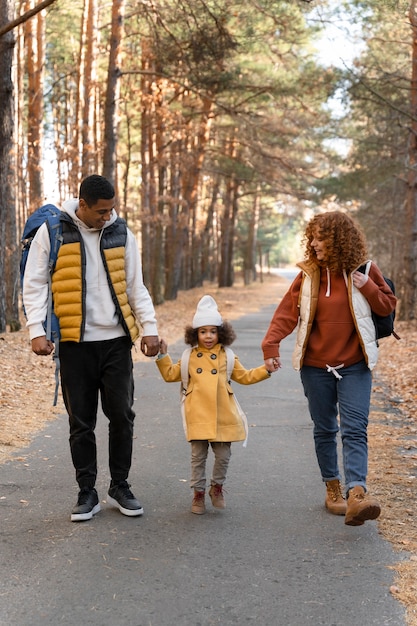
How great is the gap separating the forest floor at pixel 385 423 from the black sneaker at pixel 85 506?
1.78m

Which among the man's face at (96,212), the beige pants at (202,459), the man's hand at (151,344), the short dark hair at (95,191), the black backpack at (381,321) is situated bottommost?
the beige pants at (202,459)

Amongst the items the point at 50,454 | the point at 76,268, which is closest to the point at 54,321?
the point at 76,268

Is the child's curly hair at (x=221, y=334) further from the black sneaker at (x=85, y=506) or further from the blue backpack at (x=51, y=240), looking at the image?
the black sneaker at (x=85, y=506)

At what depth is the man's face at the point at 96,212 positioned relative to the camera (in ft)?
16.9

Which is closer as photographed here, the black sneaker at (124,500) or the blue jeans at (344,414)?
the blue jeans at (344,414)

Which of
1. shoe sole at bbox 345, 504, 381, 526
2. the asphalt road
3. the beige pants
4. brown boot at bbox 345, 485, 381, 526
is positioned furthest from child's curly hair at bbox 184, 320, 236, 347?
shoe sole at bbox 345, 504, 381, 526

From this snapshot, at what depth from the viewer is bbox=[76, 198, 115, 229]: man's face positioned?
16.9 ft

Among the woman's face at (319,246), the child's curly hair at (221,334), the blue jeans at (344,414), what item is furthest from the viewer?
the child's curly hair at (221,334)

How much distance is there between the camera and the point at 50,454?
23.9ft

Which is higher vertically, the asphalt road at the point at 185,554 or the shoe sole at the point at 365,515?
the shoe sole at the point at 365,515

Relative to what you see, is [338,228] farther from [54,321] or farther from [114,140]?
[114,140]

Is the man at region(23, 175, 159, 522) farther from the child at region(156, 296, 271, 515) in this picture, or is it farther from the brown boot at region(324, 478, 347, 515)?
the brown boot at region(324, 478, 347, 515)

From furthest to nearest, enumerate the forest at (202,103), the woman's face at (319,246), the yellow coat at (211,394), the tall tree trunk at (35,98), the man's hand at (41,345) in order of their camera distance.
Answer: the tall tree trunk at (35,98) < the forest at (202,103) < the yellow coat at (211,394) < the woman's face at (319,246) < the man's hand at (41,345)

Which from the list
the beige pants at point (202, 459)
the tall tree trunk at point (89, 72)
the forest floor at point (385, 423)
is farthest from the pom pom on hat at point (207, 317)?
the tall tree trunk at point (89, 72)
